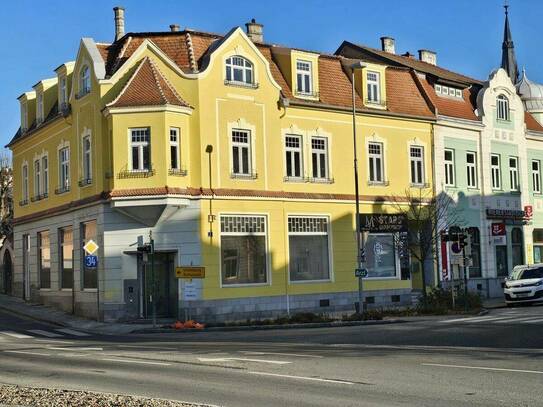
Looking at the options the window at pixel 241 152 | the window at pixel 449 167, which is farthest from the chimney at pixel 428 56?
the window at pixel 241 152

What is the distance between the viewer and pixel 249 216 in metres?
32.0

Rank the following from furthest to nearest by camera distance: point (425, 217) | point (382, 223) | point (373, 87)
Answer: point (373, 87) → point (425, 217) → point (382, 223)

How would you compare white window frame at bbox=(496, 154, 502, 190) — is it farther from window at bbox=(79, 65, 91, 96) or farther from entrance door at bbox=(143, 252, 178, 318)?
window at bbox=(79, 65, 91, 96)

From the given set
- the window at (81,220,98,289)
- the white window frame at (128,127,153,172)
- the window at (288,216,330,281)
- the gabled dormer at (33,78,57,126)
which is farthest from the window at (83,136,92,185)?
the window at (288,216,330,281)

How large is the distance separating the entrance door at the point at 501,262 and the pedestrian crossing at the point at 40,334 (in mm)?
22973

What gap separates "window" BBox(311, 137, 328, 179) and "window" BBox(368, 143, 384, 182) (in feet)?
8.28

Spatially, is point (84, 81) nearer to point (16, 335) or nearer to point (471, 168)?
point (16, 335)

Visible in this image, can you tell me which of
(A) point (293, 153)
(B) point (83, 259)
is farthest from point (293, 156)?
(B) point (83, 259)

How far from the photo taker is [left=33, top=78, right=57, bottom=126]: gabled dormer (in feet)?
124

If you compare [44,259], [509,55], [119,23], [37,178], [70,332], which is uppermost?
[509,55]

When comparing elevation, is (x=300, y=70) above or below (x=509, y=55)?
below

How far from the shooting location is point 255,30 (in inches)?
1487

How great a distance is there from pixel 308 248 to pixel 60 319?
10490 millimetres

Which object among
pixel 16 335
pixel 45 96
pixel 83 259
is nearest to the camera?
pixel 16 335
